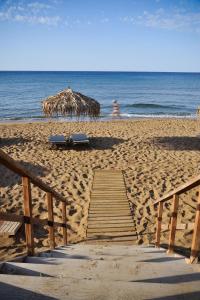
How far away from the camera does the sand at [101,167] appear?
5.78 meters


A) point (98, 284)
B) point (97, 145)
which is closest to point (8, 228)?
point (98, 284)

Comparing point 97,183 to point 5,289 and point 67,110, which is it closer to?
point 67,110

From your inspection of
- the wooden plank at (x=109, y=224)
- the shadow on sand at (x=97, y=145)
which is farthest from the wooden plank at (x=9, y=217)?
the shadow on sand at (x=97, y=145)

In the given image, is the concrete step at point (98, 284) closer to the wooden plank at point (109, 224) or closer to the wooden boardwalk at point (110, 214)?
the wooden boardwalk at point (110, 214)

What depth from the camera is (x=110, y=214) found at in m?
6.14

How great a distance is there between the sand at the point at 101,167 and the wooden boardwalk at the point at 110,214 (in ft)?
0.51

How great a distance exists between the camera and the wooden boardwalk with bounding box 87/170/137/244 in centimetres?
538

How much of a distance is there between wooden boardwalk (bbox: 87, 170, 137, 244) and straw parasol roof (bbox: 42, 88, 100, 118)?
460 cm

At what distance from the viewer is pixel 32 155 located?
10.3 meters

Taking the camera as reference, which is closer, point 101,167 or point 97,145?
point 101,167

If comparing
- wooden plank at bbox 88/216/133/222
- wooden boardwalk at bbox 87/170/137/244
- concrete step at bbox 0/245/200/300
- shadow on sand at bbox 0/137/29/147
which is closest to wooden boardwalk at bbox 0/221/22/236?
wooden boardwalk at bbox 87/170/137/244

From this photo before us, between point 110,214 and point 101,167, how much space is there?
10.1 ft

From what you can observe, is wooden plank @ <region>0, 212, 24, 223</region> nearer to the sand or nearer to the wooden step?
the sand

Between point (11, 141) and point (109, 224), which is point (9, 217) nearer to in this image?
point (109, 224)
